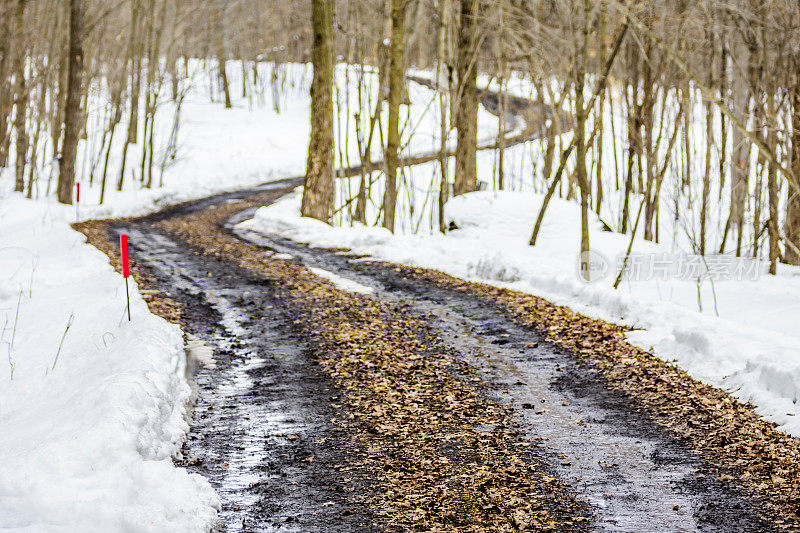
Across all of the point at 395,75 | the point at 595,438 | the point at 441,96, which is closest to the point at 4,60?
the point at 395,75

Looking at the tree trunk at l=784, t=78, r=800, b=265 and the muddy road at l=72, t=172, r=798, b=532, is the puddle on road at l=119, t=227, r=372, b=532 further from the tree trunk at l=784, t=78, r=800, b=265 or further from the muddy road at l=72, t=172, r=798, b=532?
the tree trunk at l=784, t=78, r=800, b=265

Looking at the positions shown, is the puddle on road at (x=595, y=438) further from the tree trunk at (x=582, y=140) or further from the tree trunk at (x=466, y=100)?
the tree trunk at (x=466, y=100)

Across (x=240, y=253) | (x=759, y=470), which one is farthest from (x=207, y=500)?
(x=240, y=253)

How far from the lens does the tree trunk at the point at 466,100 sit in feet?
62.3

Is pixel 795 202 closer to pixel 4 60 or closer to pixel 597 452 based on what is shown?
pixel 597 452

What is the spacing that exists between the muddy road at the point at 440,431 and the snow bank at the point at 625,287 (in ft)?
1.84

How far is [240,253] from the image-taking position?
52.7 ft

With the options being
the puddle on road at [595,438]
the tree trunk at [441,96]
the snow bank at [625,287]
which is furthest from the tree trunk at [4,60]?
the puddle on road at [595,438]

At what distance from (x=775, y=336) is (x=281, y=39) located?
50.4 metres

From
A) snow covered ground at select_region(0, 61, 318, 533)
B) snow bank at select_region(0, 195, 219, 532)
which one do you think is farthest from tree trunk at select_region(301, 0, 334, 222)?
snow bank at select_region(0, 195, 219, 532)

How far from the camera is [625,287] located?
13820mm

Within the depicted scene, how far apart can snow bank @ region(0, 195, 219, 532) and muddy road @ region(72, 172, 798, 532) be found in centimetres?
33

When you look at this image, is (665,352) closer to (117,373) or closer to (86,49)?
(117,373)

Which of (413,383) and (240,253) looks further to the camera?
(240,253)
